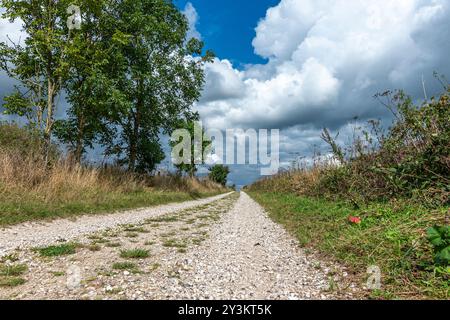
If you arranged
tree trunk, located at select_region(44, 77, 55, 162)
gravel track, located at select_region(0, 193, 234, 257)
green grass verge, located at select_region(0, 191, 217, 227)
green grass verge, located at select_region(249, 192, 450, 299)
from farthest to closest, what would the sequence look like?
tree trunk, located at select_region(44, 77, 55, 162) < green grass verge, located at select_region(0, 191, 217, 227) < gravel track, located at select_region(0, 193, 234, 257) < green grass verge, located at select_region(249, 192, 450, 299)

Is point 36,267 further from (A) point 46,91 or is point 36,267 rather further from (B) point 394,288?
(A) point 46,91

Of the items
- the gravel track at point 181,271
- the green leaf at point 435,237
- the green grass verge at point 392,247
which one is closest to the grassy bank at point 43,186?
the gravel track at point 181,271

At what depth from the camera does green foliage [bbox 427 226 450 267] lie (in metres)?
3.64

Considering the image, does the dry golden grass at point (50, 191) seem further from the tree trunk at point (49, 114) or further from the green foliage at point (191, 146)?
the green foliage at point (191, 146)

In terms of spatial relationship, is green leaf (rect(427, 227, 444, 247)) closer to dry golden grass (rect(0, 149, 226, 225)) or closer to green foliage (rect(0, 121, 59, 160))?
dry golden grass (rect(0, 149, 226, 225))

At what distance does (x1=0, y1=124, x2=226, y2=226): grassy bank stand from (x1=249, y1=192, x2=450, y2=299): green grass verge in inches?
315

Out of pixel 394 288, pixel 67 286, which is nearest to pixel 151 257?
pixel 67 286

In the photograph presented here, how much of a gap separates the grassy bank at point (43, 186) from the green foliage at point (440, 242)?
31.3ft

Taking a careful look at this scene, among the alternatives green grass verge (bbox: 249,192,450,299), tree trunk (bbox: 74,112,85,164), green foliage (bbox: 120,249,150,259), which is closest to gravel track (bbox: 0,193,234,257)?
green foliage (bbox: 120,249,150,259)

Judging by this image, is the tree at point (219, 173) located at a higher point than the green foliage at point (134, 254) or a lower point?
higher

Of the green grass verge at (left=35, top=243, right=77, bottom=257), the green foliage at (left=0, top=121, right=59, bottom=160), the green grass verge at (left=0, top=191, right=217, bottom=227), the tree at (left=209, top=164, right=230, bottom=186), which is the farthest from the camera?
the tree at (left=209, top=164, right=230, bottom=186)

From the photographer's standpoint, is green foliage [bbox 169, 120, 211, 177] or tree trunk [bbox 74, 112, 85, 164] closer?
tree trunk [bbox 74, 112, 85, 164]

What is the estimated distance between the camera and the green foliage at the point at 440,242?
3641 mm
